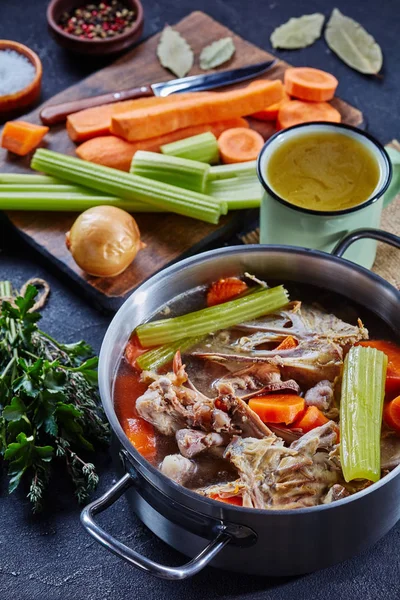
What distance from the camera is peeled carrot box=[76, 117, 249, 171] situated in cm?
283

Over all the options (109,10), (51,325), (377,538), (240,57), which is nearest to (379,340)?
(377,538)

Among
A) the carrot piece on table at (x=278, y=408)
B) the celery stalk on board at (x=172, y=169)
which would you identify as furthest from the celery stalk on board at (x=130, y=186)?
the carrot piece on table at (x=278, y=408)

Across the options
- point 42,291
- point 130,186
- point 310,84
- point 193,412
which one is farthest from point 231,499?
point 310,84

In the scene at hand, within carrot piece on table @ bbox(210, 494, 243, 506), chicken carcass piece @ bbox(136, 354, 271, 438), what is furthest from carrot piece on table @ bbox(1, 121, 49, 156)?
carrot piece on table @ bbox(210, 494, 243, 506)

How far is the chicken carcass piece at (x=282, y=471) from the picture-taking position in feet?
5.62

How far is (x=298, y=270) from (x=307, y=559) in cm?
74

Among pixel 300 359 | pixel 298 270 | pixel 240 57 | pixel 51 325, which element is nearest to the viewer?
pixel 300 359

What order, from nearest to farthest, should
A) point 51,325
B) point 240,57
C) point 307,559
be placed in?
point 307,559, point 51,325, point 240,57

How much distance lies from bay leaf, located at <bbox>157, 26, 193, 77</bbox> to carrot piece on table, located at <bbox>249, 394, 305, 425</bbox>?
171cm

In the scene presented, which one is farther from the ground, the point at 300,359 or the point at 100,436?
the point at 300,359

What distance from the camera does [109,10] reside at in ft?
10.8

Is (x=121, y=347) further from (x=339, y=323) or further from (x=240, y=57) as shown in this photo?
(x=240, y=57)

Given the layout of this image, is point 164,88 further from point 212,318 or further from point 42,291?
point 212,318

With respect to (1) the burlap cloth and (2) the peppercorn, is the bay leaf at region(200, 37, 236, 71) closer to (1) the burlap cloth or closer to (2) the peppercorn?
(2) the peppercorn
